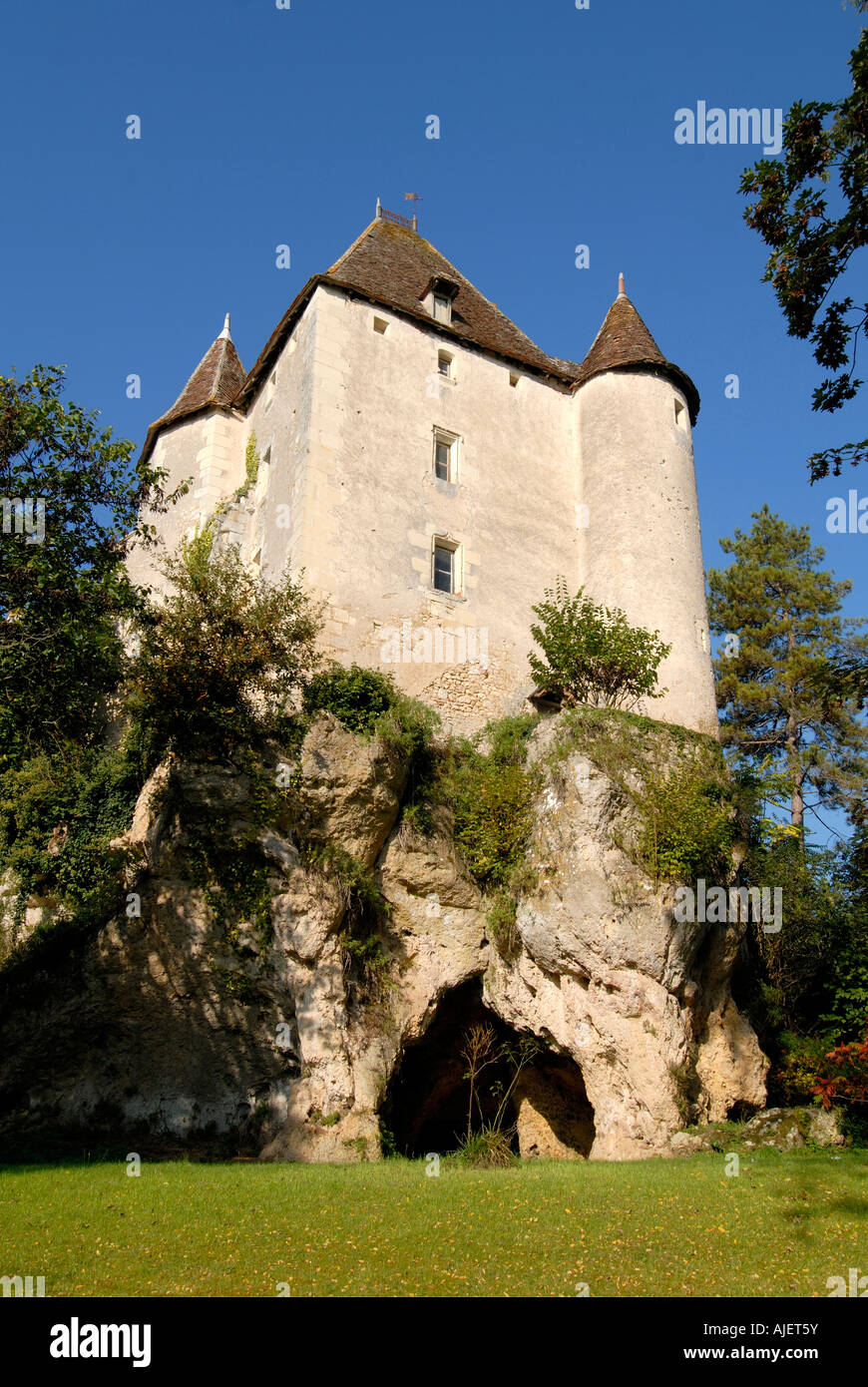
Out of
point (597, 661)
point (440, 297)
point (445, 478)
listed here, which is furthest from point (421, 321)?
point (597, 661)

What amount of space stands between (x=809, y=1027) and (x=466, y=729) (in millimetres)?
8190

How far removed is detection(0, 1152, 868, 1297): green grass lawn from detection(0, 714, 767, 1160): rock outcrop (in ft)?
7.55

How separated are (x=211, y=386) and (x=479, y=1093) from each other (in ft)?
57.3

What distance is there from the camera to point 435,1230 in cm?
916

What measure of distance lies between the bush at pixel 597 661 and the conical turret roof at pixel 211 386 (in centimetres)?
1112

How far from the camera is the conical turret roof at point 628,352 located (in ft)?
75.9

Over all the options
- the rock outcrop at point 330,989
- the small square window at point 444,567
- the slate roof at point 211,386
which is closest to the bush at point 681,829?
the rock outcrop at point 330,989

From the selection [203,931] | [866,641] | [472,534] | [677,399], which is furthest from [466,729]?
[866,641]

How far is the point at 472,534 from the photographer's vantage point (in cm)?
2114

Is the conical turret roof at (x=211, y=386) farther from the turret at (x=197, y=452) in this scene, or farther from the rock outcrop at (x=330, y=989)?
the rock outcrop at (x=330, y=989)

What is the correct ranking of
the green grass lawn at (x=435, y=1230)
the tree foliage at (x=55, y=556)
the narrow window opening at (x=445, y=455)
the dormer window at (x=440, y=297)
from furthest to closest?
the dormer window at (x=440, y=297)
the narrow window opening at (x=445, y=455)
the tree foliage at (x=55, y=556)
the green grass lawn at (x=435, y=1230)

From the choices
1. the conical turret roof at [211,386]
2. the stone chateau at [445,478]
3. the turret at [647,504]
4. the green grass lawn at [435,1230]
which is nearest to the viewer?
the green grass lawn at [435,1230]

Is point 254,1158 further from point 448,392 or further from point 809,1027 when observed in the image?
point 448,392

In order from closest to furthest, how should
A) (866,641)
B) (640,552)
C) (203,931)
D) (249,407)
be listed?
(203,931) → (640,552) → (249,407) → (866,641)
